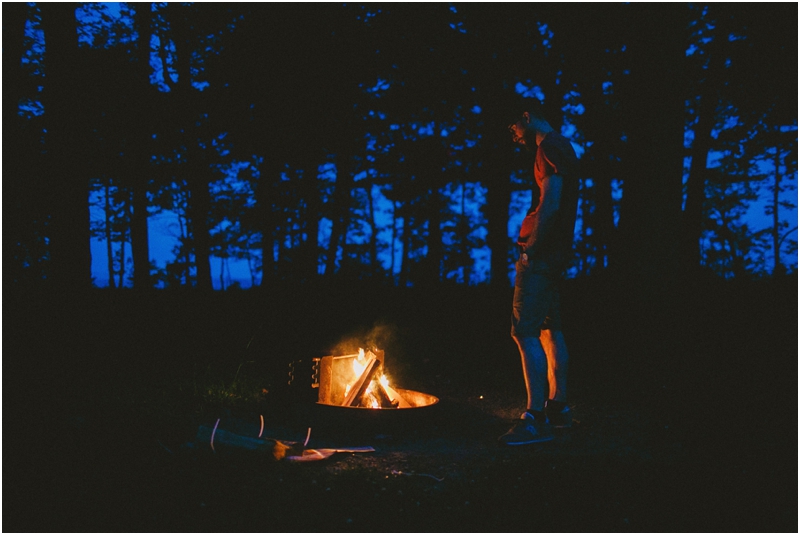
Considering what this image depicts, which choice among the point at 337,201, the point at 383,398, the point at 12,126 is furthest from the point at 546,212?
the point at 337,201

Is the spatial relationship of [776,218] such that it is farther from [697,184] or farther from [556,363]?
[556,363]

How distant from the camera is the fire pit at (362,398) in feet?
14.2

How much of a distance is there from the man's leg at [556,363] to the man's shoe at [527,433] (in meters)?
0.39

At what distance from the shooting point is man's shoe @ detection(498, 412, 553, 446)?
4.06m

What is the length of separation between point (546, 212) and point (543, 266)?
425mm

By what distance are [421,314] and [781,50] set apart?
8472 millimetres

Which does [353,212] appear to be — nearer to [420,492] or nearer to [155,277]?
[155,277]

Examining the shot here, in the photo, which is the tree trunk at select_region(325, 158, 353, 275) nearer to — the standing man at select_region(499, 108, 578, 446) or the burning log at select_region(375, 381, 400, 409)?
the burning log at select_region(375, 381, 400, 409)

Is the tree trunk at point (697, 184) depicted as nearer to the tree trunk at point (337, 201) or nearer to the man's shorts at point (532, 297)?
the tree trunk at point (337, 201)

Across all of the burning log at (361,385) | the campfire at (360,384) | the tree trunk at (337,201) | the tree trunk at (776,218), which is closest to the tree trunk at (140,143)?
the tree trunk at (337,201)

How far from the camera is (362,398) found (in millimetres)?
4914

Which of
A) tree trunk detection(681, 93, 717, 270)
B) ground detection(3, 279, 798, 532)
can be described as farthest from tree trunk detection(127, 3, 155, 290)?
tree trunk detection(681, 93, 717, 270)

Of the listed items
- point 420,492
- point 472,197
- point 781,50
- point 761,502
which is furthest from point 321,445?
point 472,197

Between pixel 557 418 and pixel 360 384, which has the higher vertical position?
pixel 360 384
